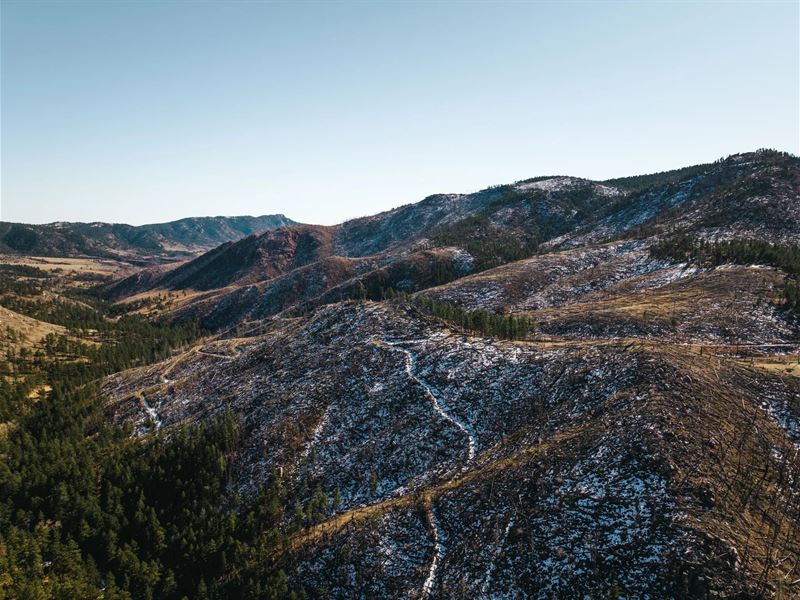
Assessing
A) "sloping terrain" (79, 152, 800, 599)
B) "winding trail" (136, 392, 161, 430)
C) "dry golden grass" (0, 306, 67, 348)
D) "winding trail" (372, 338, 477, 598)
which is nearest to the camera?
"sloping terrain" (79, 152, 800, 599)

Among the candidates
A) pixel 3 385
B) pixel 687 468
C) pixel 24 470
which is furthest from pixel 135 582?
pixel 3 385

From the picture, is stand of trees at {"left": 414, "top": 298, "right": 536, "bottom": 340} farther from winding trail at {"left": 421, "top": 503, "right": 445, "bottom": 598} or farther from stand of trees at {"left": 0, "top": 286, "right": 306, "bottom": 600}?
stand of trees at {"left": 0, "top": 286, "right": 306, "bottom": 600}

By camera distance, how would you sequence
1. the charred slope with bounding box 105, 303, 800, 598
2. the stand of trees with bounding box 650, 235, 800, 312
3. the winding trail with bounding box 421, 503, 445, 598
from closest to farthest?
the charred slope with bounding box 105, 303, 800, 598 → the winding trail with bounding box 421, 503, 445, 598 → the stand of trees with bounding box 650, 235, 800, 312

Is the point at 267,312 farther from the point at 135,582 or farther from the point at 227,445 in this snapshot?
the point at 135,582

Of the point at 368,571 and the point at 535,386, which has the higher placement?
the point at 535,386

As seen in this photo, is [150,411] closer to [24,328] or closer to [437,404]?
[437,404]

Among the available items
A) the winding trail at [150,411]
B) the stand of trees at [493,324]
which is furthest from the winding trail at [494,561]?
the winding trail at [150,411]

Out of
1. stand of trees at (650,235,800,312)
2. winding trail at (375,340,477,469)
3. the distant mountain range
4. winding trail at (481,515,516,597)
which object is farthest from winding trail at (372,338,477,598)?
stand of trees at (650,235,800,312)

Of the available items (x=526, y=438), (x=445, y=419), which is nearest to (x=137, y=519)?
(x=445, y=419)
